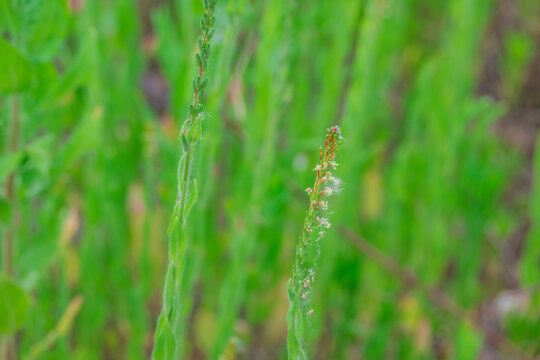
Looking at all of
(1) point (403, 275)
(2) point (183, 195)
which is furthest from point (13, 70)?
(1) point (403, 275)

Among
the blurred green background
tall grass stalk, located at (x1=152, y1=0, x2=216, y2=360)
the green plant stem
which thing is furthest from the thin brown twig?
tall grass stalk, located at (x1=152, y1=0, x2=216, y2=360)

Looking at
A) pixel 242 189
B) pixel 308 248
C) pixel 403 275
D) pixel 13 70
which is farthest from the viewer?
pixel 403 275

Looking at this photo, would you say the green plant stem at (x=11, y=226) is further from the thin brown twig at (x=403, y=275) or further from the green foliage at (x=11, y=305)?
the thin brown twig at (x=403, y=275)

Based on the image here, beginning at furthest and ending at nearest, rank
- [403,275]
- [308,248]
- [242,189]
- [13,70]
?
1. [403,275]
2. [242,189]
3. [13,70]
4. [308,248]

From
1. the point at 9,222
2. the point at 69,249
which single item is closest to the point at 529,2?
the point at 69,249

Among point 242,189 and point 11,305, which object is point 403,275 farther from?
point 11,305

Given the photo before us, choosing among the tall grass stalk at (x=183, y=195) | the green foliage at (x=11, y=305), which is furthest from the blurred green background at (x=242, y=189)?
the tall grass stalk at (x=183, y=195)
